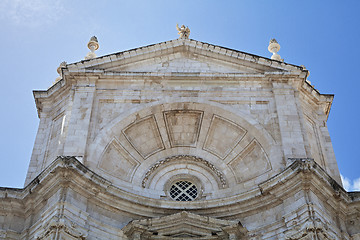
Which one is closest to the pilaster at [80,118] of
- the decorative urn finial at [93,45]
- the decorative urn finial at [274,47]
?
the decorative urn finial at [93,45]

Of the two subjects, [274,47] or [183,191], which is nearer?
[183,191]

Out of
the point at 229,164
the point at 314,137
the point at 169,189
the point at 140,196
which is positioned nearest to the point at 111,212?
the point at 140,196

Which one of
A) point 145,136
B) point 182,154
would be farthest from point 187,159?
point 145,136

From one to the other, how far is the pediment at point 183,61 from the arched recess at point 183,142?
7.02 ft

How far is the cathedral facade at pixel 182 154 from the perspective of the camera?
766 inches

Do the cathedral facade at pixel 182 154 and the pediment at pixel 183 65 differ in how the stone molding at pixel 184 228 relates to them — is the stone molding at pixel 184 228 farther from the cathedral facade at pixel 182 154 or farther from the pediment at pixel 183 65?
the pediment at pixel 183 65

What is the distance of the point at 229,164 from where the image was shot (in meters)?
23.2

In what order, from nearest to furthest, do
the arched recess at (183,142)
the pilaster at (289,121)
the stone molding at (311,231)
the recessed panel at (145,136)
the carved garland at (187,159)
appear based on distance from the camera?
the stone molding at (311,231) → the pilaster at (289,121) → the arched recess at (183,142) → the carved garland at (187,159) → the recessed panel at (145,136)

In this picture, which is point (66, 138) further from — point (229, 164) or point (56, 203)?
point (229, 164)

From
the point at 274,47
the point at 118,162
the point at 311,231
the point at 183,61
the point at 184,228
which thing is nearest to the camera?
the point at 311,231

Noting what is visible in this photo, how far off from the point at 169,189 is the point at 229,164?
2.60 meters

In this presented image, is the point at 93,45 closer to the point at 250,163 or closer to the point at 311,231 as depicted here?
the point at 250,163

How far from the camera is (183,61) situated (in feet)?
84.4

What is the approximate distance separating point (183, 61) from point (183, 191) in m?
6.10
